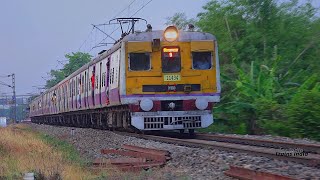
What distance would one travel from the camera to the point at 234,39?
2503 centimetres

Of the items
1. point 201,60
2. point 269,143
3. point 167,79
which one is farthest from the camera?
point 201,60

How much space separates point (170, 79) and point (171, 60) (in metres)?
0.55

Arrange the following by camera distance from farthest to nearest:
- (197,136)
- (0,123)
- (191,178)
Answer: (0,123), (197,136), (191,178)

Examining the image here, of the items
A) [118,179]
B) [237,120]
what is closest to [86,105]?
[237,120]

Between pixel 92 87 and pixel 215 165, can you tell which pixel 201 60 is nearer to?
pixel 215 165

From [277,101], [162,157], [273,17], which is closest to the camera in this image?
[162,157]

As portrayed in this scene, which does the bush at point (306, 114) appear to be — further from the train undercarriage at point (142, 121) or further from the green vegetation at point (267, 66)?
the train undercarriage at point (142, 121)

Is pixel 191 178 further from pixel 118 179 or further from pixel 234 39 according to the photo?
pixel 234 39

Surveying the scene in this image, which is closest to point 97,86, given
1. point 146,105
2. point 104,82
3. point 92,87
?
point 92,87

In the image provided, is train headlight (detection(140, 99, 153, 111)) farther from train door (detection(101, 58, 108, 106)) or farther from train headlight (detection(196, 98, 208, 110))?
train door (detection(101, 58, 108, 106))

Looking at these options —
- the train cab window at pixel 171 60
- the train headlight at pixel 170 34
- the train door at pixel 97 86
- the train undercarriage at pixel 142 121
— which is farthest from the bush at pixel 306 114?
the train door at pixel 97 86

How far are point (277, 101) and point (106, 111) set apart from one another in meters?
5.79

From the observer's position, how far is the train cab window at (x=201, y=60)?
14070mm

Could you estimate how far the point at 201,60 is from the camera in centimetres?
1416
